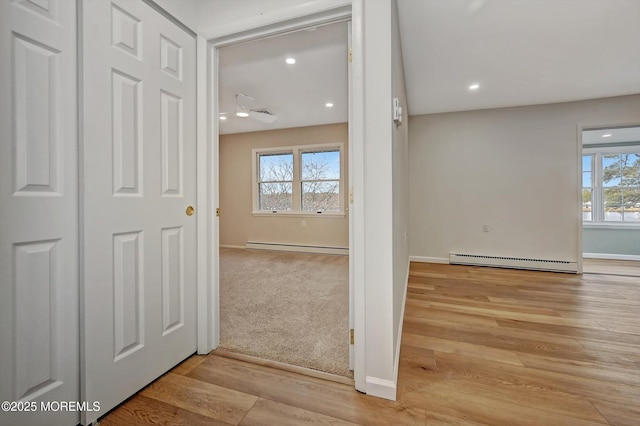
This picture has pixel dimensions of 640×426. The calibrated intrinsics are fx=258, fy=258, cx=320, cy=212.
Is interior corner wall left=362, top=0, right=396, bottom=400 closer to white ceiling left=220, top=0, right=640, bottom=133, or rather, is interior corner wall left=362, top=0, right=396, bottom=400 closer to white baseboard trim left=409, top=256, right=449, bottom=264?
white ceiling left=220, top=0, right=640, bottom=133

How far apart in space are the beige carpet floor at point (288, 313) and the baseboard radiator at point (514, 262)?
6.09 feet

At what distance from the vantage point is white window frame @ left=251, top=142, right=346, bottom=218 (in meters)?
5.08

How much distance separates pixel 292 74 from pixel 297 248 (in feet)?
10.7

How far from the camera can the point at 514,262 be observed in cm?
390

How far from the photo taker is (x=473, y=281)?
329cm

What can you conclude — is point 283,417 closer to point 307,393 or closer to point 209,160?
point 307,393

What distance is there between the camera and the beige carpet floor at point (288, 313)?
169 centimetres

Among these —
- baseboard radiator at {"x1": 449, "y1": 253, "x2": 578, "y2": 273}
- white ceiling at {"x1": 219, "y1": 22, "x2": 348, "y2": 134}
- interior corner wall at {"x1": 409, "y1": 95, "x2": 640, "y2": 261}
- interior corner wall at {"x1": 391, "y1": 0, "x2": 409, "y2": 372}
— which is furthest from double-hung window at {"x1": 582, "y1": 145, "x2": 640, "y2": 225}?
interior corner wall at {"x1": 391, "y1": 0, "x2": 409, "y2": 372}

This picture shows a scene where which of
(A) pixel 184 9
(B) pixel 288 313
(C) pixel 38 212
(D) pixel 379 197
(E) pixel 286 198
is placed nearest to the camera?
(C) pixel 38 212

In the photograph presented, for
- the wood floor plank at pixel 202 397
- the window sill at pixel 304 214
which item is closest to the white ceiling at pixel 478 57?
the window sill at pixel 304 214

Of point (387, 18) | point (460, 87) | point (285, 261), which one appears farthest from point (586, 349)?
point (285, 261)

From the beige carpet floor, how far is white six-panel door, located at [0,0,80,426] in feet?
2.99

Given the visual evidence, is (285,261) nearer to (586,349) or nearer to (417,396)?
(417,396)

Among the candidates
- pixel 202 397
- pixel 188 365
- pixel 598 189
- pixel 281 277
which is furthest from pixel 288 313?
pixel 598 189
